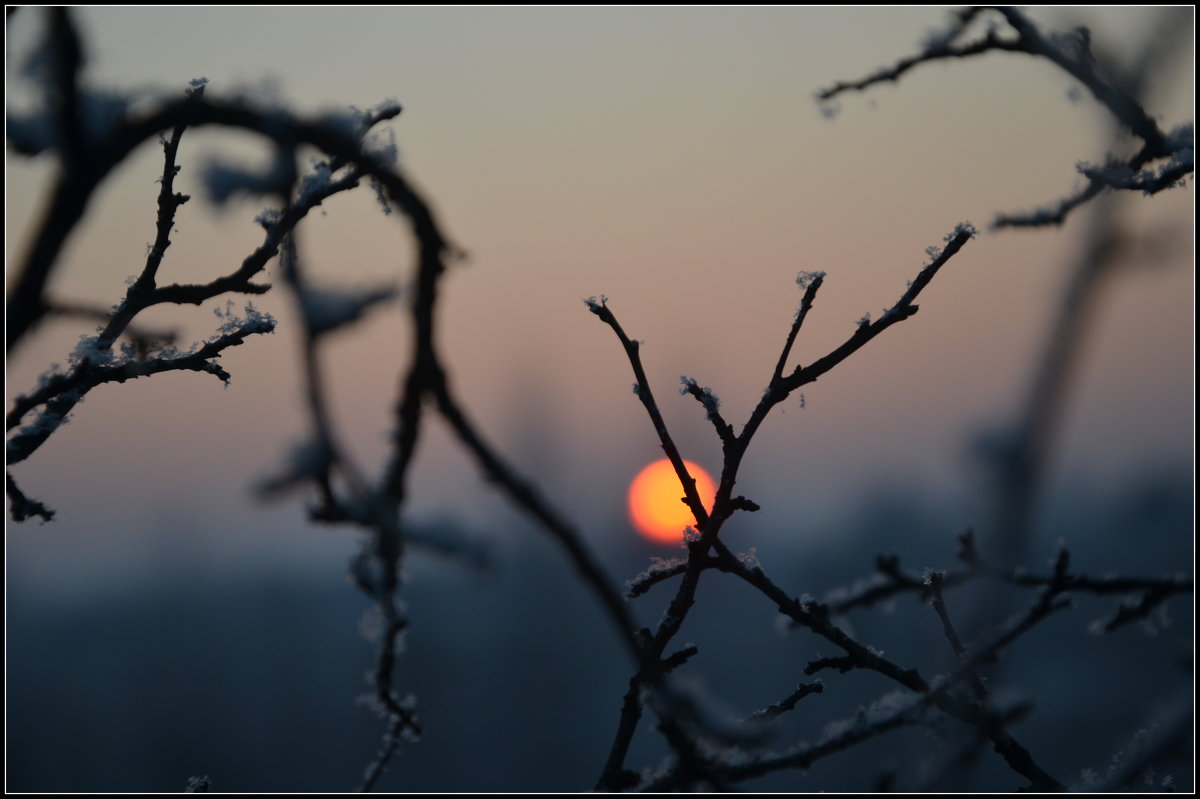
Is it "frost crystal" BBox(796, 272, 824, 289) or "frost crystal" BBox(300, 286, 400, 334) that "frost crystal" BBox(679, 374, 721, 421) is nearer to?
"frost crystal" BBox(796, 272, 824, 289)

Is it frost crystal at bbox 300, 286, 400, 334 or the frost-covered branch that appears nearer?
frost crystal at bbox 300, 286, 400, 334

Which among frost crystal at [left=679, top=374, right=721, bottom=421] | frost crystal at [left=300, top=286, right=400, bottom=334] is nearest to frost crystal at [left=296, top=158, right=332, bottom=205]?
frost crystal at [left=679, top=374, right=721, bottom=421]

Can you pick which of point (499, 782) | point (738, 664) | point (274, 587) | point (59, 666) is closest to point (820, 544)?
point (738, 664)

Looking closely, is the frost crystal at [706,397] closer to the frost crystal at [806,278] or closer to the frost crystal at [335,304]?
the frost crystal at [806,278]

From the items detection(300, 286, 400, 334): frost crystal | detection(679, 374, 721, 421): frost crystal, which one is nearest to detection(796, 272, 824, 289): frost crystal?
detection(679, 374, 721, 421): frost crystal

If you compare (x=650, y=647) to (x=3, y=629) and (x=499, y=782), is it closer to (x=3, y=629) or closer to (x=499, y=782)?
(x=3, y=629)

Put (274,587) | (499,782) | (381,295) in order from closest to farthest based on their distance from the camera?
1. (381,295)
2. (499,782)
3. (274,587)

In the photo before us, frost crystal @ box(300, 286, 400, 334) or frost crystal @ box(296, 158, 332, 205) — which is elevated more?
frost crystal @ box(296, 158, 332, 205)

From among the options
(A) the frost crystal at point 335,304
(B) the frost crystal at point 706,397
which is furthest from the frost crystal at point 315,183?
(A) the frost crystal at point 335,304

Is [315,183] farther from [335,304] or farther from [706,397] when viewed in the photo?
[335,304]

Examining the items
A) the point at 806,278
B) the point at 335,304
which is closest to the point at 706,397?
the point at 806,278

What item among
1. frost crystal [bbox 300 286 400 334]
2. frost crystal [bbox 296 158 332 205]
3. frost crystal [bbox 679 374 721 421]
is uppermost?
frost crystal [bbox 296 158 332 205]
